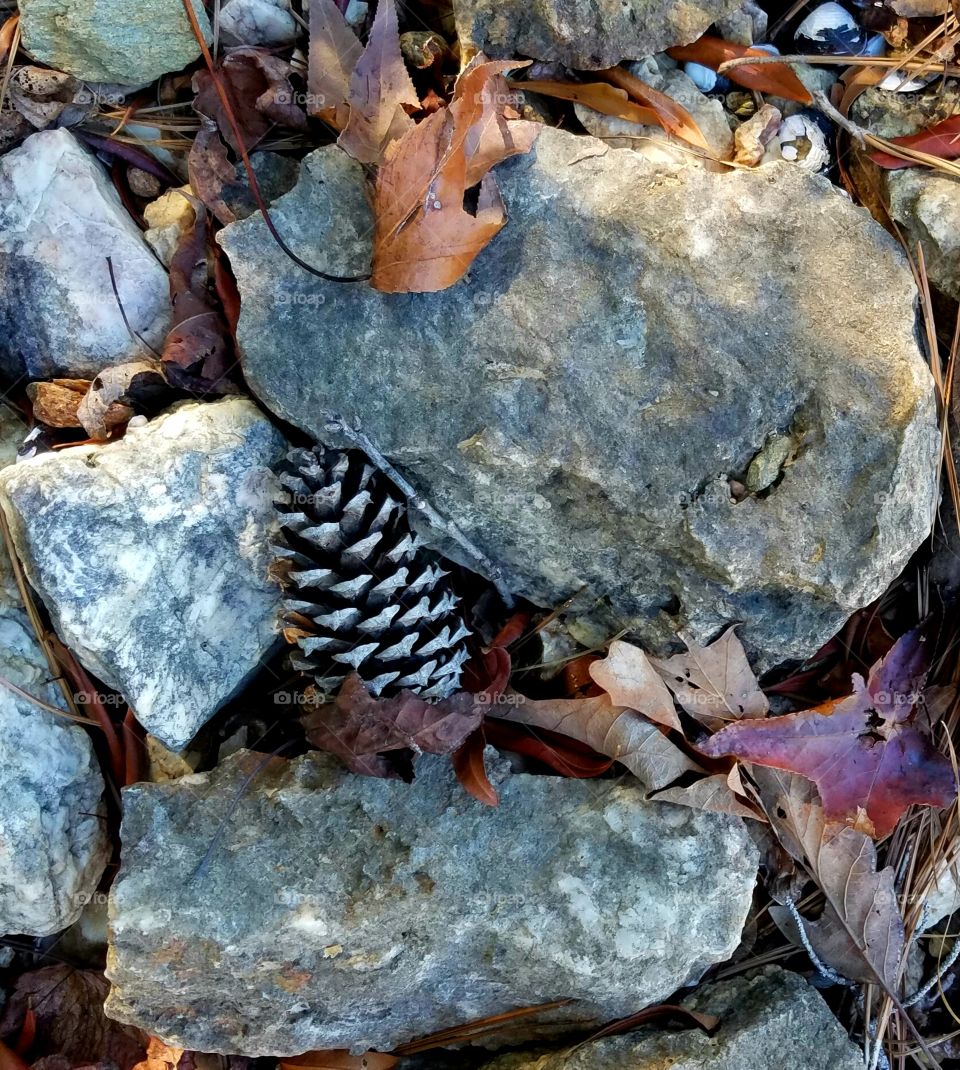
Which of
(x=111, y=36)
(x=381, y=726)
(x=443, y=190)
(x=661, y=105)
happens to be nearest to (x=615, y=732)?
(x=381, y=726)

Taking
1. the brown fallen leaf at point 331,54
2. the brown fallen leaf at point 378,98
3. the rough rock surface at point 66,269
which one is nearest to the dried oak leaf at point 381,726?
the rough rock surface at point 66,269

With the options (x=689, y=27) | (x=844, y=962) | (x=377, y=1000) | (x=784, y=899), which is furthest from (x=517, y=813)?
(x=689, y=27)

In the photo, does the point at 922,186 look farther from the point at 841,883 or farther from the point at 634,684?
the point at 841,883

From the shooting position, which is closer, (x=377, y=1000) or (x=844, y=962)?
(x=377, y=1000)

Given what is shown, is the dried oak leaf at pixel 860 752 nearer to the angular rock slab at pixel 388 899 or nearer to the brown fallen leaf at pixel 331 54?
the angular rock slab at pixel 388 899

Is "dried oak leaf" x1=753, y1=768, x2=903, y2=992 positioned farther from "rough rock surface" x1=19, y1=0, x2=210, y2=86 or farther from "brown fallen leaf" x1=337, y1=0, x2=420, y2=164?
"rough rock surface" x1=19, y1=0, x2=210, y2=86

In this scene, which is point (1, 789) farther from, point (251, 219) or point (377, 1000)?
point (251, 219)

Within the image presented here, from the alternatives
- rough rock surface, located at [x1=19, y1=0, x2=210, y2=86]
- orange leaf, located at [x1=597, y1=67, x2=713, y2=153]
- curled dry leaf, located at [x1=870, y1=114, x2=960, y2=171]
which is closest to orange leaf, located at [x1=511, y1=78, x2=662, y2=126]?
orange leaf, located at [x1=597, y1=67, x2=713, y2=153]
